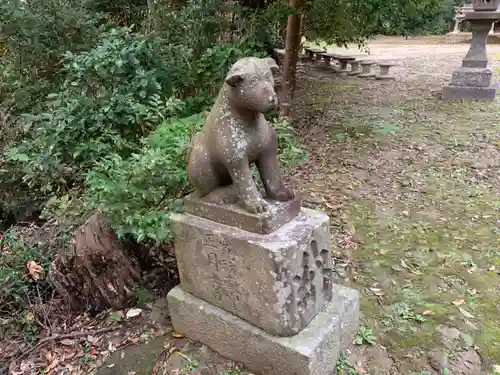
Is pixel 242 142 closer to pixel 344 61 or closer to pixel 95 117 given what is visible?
pixel 95 117

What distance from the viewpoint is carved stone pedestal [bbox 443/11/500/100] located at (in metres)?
7.62

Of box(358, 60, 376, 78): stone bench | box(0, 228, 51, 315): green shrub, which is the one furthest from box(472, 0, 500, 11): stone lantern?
box(0, 228, 51, 315): green shrub

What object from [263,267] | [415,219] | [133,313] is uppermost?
[263,267]

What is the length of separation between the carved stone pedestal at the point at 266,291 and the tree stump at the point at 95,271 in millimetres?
707

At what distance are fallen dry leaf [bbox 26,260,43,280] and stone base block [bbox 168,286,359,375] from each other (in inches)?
53.4

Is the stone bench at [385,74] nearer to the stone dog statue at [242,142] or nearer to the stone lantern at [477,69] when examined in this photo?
the stone lantern at [477,69]

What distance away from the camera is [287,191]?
2283mm

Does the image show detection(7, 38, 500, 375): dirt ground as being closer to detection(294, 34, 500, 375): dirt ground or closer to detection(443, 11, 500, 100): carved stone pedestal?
detection(294, 34, 500, 375): dirt ground

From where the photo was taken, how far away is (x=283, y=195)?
7.44 ft

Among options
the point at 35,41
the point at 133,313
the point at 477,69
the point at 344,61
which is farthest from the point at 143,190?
the point at 344,61

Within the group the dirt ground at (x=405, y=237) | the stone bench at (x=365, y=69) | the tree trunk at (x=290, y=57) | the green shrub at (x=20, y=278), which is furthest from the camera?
the stone bench at (x=365, y=69)

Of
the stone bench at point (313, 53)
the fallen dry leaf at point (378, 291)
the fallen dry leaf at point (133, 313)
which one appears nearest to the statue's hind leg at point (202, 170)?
the fallen dry leaf at point (133, 313)

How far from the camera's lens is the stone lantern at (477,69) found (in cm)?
749

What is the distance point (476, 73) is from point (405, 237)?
560 cm
